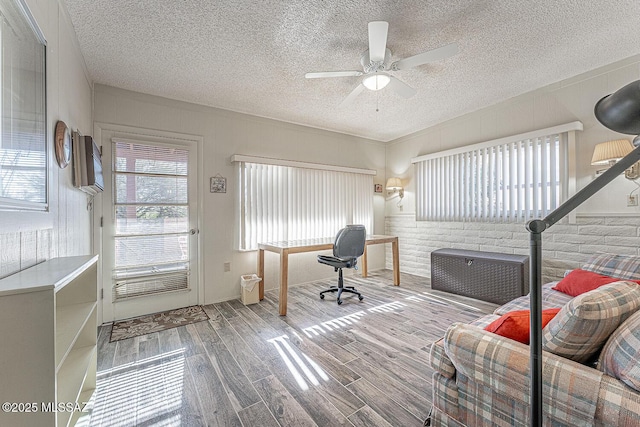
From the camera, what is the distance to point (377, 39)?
186cm

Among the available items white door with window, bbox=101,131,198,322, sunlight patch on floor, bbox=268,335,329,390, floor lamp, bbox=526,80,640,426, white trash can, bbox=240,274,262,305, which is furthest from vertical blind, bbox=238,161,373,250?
floor lamp, bbox=526,80,640,426

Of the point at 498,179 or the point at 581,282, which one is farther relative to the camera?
the point at 498,179

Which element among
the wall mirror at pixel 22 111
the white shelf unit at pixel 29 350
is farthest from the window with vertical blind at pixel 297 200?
the white shelf unit at pixel 29 350

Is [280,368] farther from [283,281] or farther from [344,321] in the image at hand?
[283,281]

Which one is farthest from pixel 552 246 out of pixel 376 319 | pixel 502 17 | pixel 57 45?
pixel 57 45

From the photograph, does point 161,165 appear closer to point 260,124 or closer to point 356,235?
point 260,124

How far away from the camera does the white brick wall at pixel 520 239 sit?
2571 mm

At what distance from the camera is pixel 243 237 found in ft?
11.5

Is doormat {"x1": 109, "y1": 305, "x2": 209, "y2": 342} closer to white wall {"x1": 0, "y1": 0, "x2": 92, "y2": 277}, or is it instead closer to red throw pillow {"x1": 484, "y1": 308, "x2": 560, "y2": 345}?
white wall {"x1": 0, "y1": 0, "x2": 92, "y2": 277}

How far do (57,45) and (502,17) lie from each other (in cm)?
292

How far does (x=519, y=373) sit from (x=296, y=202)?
10.9 ft

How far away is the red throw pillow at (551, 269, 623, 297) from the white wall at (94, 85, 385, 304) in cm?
287

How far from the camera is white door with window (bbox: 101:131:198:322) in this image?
2.79m

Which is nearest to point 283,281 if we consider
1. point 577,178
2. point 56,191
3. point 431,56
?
point 56,191
